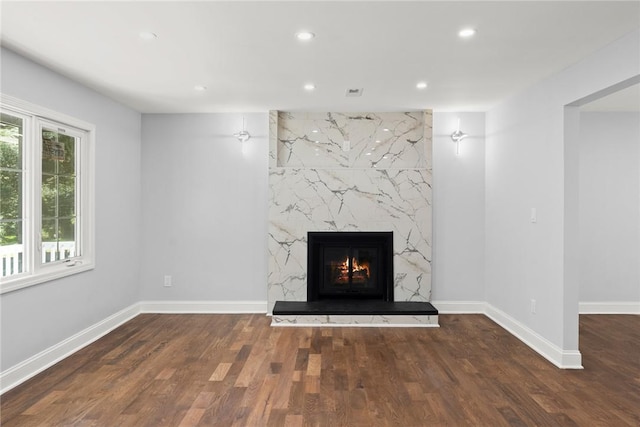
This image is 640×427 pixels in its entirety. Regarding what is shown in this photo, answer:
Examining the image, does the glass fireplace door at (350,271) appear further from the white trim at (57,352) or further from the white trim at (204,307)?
the white trim at (57,352)

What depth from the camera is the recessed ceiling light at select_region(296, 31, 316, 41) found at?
2.76 m

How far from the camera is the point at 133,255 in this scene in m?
4.98

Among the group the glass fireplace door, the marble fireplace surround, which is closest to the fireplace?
the glass fireplace door

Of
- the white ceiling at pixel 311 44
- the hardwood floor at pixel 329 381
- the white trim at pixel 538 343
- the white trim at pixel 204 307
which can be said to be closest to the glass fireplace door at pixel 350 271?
the hardwood floor at pixel 329 381

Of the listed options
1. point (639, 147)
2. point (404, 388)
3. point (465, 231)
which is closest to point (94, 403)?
point (404, 388)

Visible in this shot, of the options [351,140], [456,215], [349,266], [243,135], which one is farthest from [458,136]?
[243,135]

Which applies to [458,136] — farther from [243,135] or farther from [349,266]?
[243,135]

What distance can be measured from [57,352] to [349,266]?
3.10 meters

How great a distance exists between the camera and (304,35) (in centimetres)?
279

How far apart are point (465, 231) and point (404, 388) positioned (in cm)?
266

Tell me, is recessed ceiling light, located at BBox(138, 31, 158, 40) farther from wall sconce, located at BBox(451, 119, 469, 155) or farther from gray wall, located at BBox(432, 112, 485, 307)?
wall sconce, located at BBox(451, 119, 469, 155)

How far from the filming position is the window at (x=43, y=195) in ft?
10.3

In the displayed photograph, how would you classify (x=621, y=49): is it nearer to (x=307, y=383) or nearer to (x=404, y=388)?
(x=404, y=388)

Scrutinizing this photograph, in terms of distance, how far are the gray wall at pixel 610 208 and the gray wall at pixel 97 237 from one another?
555cm
